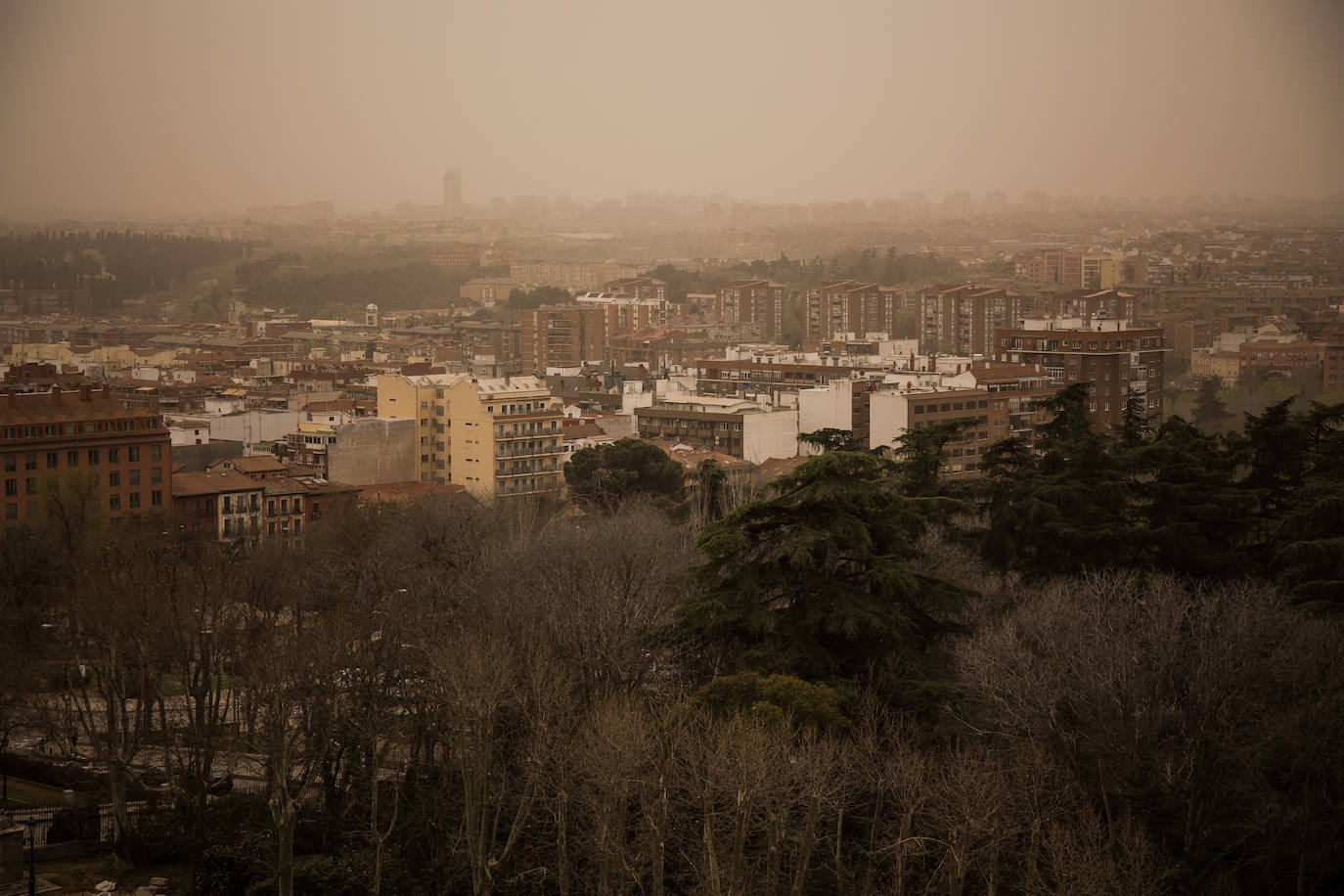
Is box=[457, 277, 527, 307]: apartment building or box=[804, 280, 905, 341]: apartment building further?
box=[457, 277, 527, 307]: apartment building

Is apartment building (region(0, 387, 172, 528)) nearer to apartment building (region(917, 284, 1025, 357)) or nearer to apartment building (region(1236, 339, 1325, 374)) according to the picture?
apartment building (region(1236, 339, 1325, 374))

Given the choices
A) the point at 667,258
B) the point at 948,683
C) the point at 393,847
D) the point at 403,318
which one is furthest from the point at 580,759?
the point at 667,258

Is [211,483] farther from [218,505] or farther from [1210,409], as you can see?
[1210,409]

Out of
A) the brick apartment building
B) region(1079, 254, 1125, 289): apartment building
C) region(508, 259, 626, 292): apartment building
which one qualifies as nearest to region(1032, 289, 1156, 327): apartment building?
region(1079, 254, 1125, 289): apartment building

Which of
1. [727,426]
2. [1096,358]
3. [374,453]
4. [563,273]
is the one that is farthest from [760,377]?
[563,273]

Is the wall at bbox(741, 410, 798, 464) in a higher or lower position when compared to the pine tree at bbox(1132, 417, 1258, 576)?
lower

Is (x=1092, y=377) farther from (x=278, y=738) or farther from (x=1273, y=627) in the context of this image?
(x=278, y=738)
